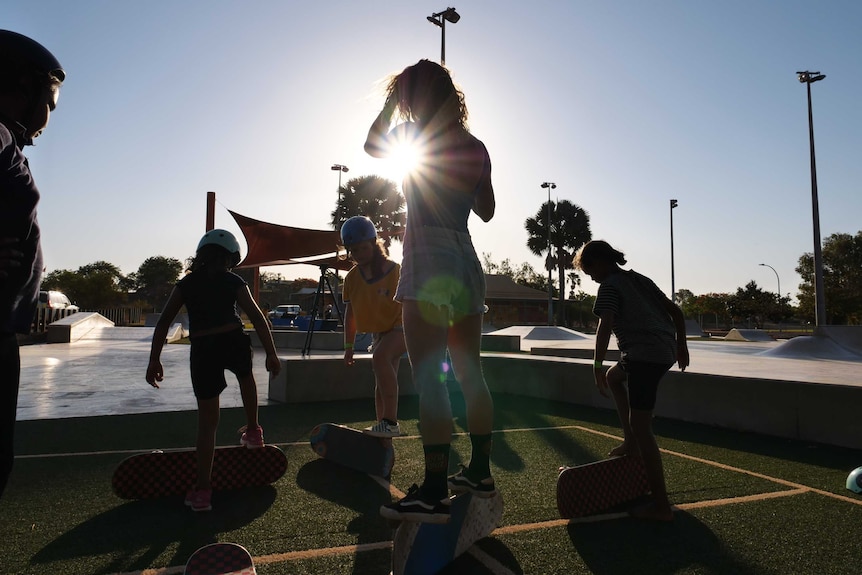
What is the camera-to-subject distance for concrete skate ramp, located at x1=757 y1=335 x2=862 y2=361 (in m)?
16.2

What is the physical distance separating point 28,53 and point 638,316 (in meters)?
3.10

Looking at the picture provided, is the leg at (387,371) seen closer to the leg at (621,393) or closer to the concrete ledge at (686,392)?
the leg at (621,393)

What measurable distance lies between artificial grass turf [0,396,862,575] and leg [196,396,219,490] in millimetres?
200

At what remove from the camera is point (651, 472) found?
3.07m

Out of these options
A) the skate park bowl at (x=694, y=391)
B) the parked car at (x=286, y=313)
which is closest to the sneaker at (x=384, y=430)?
the skate park bowl at (x=694, y=391)

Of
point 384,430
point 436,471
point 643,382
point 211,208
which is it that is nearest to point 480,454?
point 436,471

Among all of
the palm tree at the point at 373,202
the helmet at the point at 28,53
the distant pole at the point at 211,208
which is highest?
the palm tree at the point at 373,202

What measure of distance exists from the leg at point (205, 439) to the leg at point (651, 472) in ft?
7.92

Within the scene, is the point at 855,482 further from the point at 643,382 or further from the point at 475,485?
the point at 475,485

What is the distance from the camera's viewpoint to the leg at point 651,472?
3061mm

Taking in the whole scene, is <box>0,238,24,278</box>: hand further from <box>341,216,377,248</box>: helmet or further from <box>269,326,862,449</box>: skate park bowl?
<box>269,326,862,449</box>: skate park bowl

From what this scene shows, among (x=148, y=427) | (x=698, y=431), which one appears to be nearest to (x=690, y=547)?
(x=698, y=431)

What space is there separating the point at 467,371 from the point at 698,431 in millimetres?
4250

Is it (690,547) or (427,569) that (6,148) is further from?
(690,547)
